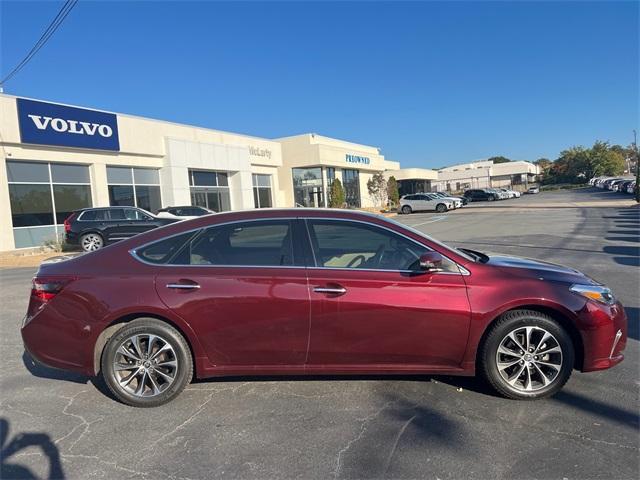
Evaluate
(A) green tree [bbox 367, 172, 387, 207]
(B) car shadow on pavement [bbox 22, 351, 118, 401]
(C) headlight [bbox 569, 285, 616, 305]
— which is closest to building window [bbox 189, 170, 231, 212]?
(A) green tree [bbox 367, 172, 387, 207]

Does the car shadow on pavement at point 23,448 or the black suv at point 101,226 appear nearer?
the car shadow on pavement at point 23,448

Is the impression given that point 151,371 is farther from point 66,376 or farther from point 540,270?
point 540,270

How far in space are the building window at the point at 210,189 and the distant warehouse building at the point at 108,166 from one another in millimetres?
62

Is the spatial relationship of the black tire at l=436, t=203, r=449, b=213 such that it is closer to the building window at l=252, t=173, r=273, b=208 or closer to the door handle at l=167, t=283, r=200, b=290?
the building window at l=252, t=173, r=273, b=208

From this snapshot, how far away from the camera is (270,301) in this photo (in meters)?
3.59

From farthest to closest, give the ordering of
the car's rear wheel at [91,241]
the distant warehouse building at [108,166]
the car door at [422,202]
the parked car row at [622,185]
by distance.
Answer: the parked car row at [622,185] → the car door at [422,202] → the distant warehouse building at [108,166] → the car's rear wheel at [91,241]

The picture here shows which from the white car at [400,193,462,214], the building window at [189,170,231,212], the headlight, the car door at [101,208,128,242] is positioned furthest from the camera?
the white car at [400,193,462,214]

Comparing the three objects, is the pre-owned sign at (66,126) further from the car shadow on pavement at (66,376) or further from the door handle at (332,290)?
the door handle at (332,290)

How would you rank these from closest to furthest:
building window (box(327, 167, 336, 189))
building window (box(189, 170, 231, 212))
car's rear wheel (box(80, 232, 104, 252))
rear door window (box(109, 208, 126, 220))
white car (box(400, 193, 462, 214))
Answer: car's rear wheel (box(80, 232, 104, 252)), rear door window (box(109, 208, 126, 220)), building window (box(189, 170, 231, 212)), white car (box(400, 193, 462, 214)), building window (box(327, 167, 336, 189))

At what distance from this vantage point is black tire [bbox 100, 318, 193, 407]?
3674mm

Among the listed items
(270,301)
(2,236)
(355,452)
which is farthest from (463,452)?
(2,236)

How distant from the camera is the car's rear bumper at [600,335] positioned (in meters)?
3.57

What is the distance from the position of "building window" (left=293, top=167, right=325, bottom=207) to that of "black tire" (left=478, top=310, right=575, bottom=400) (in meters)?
36.5

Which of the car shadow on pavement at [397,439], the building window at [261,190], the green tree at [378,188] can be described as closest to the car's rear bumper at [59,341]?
the car shadow on pavement at [397,439]
